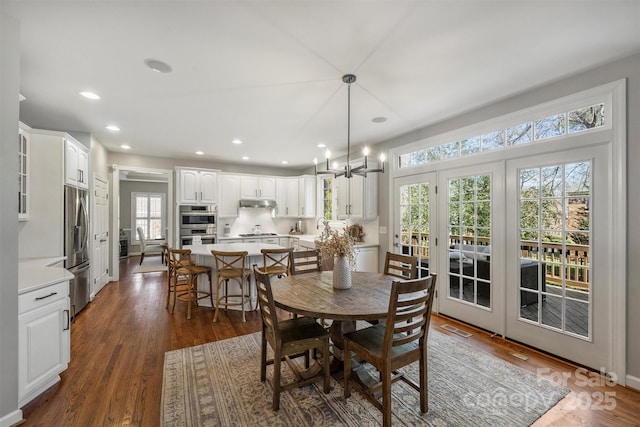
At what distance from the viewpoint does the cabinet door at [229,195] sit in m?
6.41

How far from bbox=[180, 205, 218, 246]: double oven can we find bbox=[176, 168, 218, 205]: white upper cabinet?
0.45 feet

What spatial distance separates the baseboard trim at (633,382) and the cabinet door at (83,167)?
21.2 ft

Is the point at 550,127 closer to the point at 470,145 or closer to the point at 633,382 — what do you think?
the point at 470,145

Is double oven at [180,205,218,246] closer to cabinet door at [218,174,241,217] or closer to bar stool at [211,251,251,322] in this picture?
cabinet door at [218,174,241,217]

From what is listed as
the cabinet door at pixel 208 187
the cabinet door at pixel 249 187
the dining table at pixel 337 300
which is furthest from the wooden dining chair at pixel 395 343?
the cabinet door at pixel 249 187

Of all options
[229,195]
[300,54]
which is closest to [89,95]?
[300,54]

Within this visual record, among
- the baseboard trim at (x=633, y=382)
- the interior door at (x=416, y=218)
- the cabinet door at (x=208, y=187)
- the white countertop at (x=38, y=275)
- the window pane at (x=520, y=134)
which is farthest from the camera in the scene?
the cabinet door at (x=208, y=187)

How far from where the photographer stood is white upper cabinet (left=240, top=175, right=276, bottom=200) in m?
6.66

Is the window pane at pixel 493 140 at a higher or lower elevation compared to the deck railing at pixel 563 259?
higher

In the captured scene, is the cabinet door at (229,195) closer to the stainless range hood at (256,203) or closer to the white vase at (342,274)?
the stainless range hood at (256,203)

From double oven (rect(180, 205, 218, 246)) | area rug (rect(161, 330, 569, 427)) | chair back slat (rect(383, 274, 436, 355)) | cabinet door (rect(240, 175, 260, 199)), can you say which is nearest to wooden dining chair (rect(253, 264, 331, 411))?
area rug (rect(161, 330, 569, 427))

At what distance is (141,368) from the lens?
2506 mm

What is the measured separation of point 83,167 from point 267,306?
159 inches

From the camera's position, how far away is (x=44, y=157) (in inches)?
134
